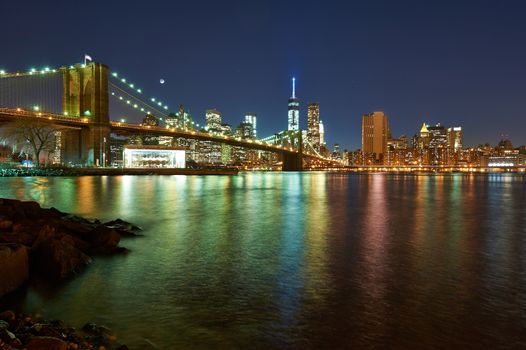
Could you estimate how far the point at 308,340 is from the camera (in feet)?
16.3

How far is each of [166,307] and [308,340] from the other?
2.15m

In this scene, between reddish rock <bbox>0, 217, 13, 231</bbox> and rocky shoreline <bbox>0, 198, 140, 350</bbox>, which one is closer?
rocky shoreline <bbox>0, 198, 140, 350</bbox>

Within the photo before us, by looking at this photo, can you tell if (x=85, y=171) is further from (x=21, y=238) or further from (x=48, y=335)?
(x=48, y=335)

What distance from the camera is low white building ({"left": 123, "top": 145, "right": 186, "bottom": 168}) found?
72.9 metres

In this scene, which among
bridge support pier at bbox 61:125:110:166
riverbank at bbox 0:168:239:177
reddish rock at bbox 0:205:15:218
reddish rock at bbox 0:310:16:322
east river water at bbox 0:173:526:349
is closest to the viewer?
reddish rock at bbox 0:310:16:322

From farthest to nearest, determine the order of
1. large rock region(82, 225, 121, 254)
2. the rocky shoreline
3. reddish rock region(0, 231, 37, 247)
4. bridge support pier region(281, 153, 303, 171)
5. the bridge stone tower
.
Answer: bridge support pier region(281, 153, 303, 171), the bridge stone tower, large rock region(82, 225, 121, 254), reddish rock region(0, 231, 37, 247), the rocky shoreline

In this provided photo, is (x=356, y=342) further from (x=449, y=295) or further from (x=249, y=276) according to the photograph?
(x=249, y=276)

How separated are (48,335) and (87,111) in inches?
2629

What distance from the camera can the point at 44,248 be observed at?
761 centimetres

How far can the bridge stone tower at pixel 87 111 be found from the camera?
61.5 metres

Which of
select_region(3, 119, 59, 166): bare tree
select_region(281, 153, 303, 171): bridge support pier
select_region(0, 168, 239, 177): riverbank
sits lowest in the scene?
select_region(0, 168, 239, 177): riverbank

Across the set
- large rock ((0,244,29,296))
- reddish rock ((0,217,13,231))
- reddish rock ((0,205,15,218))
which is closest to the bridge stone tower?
reddish rock ((0,205,15,218))

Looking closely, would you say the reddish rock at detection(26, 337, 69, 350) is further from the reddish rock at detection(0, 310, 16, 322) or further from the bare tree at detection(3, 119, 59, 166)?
the bare tree at detection(3, 119, 59, 166)

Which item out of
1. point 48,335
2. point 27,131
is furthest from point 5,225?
point 27,131
